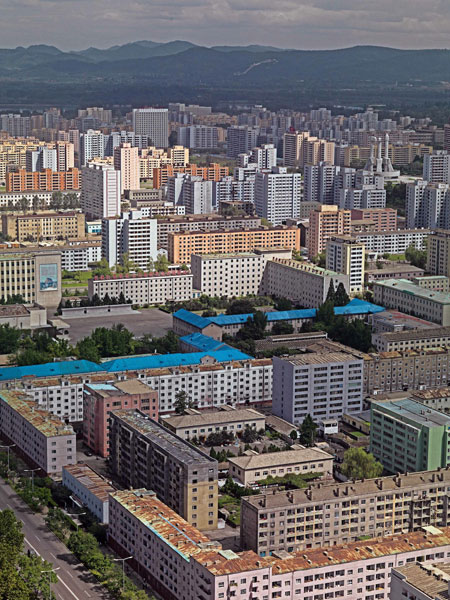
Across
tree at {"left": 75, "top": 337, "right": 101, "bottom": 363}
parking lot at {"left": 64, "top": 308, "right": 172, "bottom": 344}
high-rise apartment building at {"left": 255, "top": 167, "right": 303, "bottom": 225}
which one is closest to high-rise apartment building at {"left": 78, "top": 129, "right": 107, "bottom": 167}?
high-rise apartment building at {"left": 255, "top": 167, "right": 303, "bottom": 225}

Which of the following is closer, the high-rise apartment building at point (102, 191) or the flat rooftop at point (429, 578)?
the flat rooftop at point (429, 578)

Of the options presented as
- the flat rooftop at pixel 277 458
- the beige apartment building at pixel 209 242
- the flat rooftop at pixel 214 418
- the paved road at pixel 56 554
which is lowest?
the paved road at pixel 56 554

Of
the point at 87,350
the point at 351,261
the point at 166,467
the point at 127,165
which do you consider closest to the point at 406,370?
the point at 87,350

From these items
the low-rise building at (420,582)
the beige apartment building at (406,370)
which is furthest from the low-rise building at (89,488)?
the beige apartment building at (406,370)

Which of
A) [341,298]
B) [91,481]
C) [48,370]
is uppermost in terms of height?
[341,298]

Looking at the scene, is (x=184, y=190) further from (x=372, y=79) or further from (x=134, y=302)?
(x=372, y=79)

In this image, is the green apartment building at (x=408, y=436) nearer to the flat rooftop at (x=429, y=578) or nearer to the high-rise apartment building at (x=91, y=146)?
the flat rooftop at (x=429, y=578)

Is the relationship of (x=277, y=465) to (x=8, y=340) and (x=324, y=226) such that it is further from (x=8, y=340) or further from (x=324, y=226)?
(x=324, y=226)
